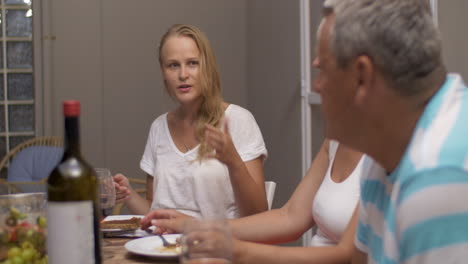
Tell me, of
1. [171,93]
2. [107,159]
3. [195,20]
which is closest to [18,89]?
[107,159]

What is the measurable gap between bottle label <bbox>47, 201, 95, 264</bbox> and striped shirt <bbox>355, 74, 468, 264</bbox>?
0.50 metres

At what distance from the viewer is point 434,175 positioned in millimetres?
864

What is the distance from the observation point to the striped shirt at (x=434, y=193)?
858mm

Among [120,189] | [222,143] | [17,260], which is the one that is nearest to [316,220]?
[222,143]

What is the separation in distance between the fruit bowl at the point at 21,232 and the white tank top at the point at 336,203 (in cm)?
80

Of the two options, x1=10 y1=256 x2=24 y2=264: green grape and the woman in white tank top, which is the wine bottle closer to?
x1=10 y1=256 x2=24 y2=264: green grape

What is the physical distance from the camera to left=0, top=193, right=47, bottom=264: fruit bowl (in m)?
1.28

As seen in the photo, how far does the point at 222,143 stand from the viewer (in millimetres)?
2027

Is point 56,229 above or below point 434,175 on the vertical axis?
below

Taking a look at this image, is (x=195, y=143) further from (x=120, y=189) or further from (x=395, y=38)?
(x=395, y=38)

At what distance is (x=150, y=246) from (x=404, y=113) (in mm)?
887

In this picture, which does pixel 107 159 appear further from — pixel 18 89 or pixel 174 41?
pixel 174 41

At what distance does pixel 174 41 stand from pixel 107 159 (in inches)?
106

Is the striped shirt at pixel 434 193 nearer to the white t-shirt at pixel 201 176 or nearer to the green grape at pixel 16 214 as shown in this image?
Answer: the green grape at pixel 16 214
